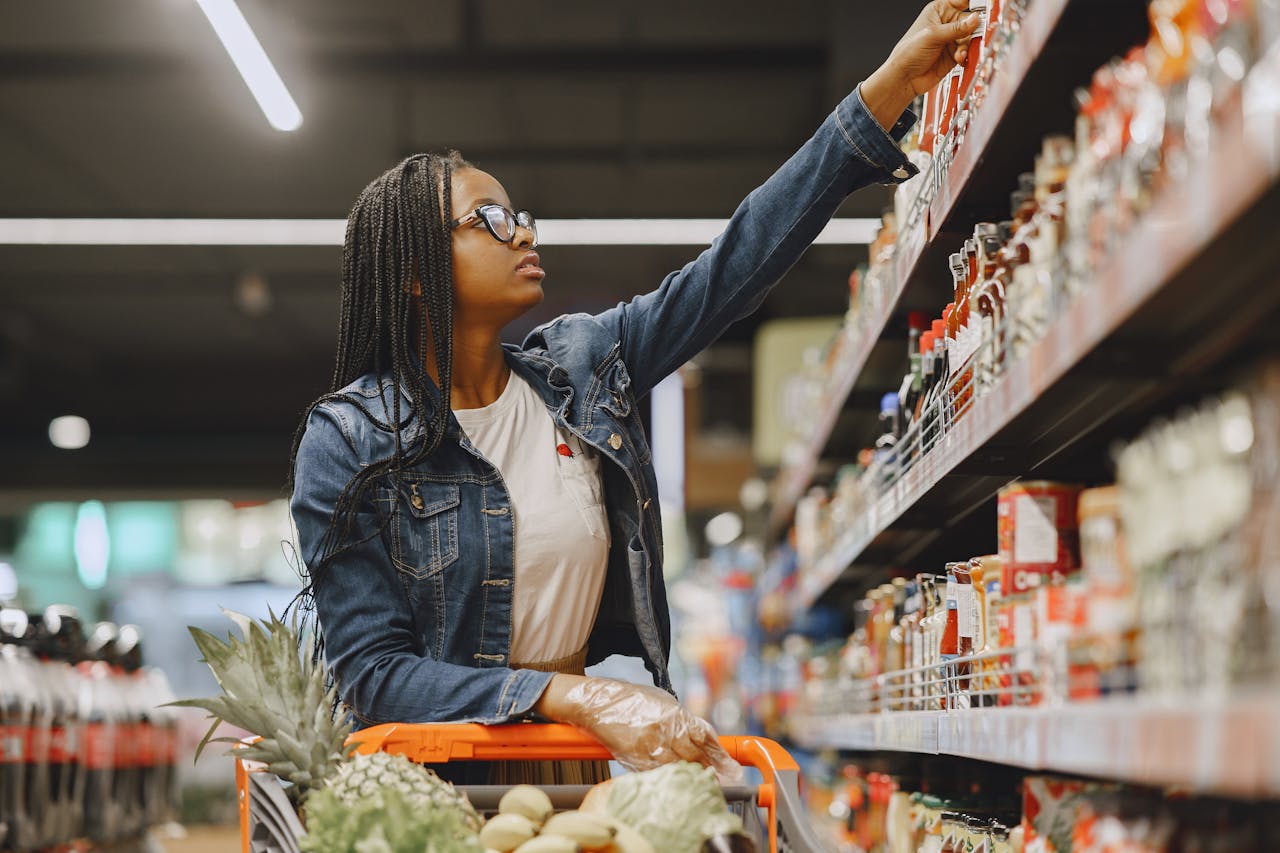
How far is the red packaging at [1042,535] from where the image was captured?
1.80m

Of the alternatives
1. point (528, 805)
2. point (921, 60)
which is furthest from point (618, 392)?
point (528, 805)

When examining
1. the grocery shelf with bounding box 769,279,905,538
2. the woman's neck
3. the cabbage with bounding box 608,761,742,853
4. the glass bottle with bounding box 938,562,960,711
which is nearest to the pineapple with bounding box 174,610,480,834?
the cabbage with bounding box 608,761,742,853

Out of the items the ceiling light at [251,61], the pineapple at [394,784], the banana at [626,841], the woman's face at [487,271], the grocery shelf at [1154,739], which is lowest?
the banana at [626,841]

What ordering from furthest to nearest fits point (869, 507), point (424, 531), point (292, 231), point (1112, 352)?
point (292, 231), point (869, 507), point (424, 531), point (1112, 352)

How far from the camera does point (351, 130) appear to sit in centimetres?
802

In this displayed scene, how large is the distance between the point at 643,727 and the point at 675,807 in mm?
223

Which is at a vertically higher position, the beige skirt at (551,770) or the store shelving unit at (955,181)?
the store shelving unit at (955,181)

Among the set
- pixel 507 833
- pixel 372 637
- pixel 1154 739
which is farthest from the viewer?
pixel 372 637

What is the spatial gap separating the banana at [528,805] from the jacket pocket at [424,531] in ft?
1.71

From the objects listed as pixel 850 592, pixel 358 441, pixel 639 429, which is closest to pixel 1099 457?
pixel 639 429

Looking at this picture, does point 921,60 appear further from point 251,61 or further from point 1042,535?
point 251,61

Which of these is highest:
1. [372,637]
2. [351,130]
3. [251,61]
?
[351,130]

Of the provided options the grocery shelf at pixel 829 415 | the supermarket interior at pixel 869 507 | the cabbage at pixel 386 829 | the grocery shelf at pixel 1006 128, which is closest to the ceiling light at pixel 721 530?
the grocery shelf at pixel 829 415

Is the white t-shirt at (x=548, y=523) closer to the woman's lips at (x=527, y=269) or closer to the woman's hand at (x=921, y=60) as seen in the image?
the woman's lips at (x=527, y=269)
